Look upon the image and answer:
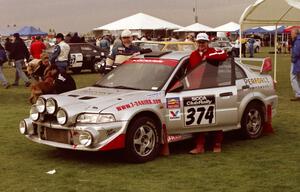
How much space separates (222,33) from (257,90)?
52.7 meters

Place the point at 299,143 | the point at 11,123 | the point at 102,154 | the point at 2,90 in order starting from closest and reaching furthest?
the point at 102,154
the point at 299,143
the point at 11,123
the point at 2,90

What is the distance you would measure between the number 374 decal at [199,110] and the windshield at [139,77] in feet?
1.54

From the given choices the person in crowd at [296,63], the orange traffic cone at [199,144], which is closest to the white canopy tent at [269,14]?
the person in crowd at [296,63]

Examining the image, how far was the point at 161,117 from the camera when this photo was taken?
7324mm

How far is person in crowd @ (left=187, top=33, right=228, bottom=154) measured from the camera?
789cm

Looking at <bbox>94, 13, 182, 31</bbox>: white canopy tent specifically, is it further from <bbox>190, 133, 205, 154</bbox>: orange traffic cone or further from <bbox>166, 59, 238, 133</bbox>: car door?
<bbox>190, 133, 205, 154</bbox>: orange traffic cone

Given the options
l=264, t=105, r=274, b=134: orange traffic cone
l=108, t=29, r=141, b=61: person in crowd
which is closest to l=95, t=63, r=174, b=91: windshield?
l=108, t=29, r=141, b=61: person in crowd

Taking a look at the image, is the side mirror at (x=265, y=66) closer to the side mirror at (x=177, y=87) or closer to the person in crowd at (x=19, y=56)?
the side mirror at (x=177, y=87)

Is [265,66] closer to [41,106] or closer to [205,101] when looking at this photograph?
[205,101]

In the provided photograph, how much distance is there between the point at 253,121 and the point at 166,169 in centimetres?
242

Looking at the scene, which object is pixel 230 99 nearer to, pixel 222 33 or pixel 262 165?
pixel 262 165

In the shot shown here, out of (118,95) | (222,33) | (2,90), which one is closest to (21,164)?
(118,95)

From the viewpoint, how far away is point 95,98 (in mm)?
7223

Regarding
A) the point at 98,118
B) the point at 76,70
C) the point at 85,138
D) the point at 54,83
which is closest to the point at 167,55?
the point at 98,118
